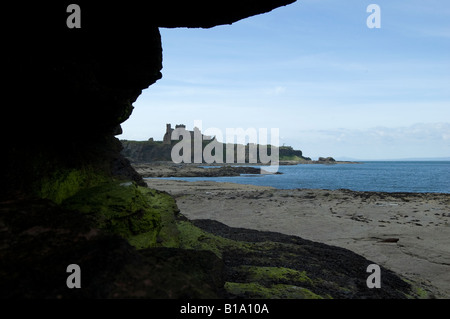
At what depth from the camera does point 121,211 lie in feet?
22.9

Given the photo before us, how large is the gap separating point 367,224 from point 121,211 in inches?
479

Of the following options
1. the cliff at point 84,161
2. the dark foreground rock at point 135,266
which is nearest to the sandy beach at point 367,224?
the dark foreground rock at point 135,266

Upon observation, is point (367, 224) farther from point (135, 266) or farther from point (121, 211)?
point (135, 266)

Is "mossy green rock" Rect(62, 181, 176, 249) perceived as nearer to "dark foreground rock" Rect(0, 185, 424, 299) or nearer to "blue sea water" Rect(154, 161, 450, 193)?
"dark foreground rock" Rect(0, 185, 424, 299)

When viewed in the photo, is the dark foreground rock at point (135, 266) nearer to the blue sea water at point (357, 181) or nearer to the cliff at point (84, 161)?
the cliff at point (84, 161)

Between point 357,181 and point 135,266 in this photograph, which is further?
point 357,181

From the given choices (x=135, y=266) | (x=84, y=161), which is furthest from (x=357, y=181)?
(x=135, y=266)

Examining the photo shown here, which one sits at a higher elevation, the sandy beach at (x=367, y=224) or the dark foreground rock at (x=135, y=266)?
the dark foreground rock at (x=135, y=266)

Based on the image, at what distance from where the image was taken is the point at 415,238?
40.8 ft

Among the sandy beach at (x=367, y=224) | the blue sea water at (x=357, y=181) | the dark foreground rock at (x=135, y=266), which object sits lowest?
the blue sea water at (x=357, y=181)

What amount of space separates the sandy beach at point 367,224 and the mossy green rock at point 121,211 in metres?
6.66

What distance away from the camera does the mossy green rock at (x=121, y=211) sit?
669 centimetres

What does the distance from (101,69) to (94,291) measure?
463 centimetres
